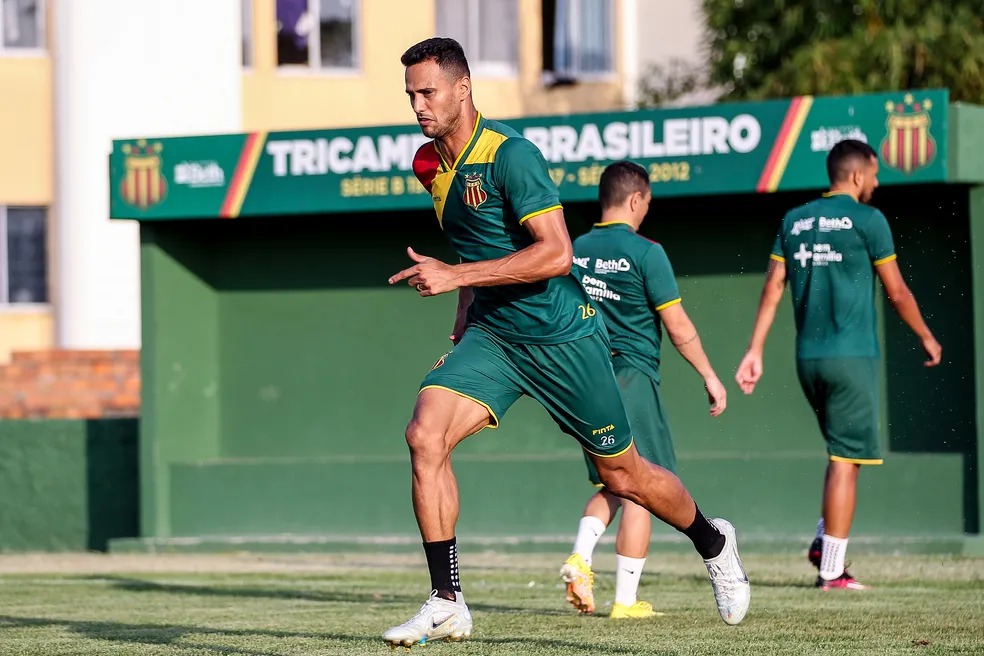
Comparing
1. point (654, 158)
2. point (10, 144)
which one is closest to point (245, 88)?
point (10, 144)

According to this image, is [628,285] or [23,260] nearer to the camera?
[628,285]

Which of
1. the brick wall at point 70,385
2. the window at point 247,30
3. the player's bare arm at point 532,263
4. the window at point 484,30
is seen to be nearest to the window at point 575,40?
the window at point 484,30

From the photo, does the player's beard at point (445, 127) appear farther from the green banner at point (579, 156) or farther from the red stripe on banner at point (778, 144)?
the red stripe on banner at point (778, 144)

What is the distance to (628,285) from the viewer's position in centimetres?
889

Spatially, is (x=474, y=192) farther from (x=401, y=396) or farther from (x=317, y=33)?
(x=317, y=33)

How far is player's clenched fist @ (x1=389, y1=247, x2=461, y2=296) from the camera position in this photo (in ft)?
21.9

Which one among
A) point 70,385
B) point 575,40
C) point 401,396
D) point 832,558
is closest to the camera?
point 832,558

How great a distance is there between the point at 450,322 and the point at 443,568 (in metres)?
7.98

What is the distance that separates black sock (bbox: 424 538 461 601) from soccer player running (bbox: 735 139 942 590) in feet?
10.0

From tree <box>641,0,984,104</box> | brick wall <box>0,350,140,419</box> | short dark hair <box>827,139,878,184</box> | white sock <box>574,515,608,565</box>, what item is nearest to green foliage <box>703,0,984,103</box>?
tree <box>641,0,984,104</box>

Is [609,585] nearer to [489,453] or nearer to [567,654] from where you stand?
[567,654]

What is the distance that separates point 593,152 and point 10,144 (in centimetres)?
1364

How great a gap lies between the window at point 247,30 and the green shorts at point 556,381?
20.4 m

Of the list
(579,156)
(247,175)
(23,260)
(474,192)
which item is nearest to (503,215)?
(474,192)
